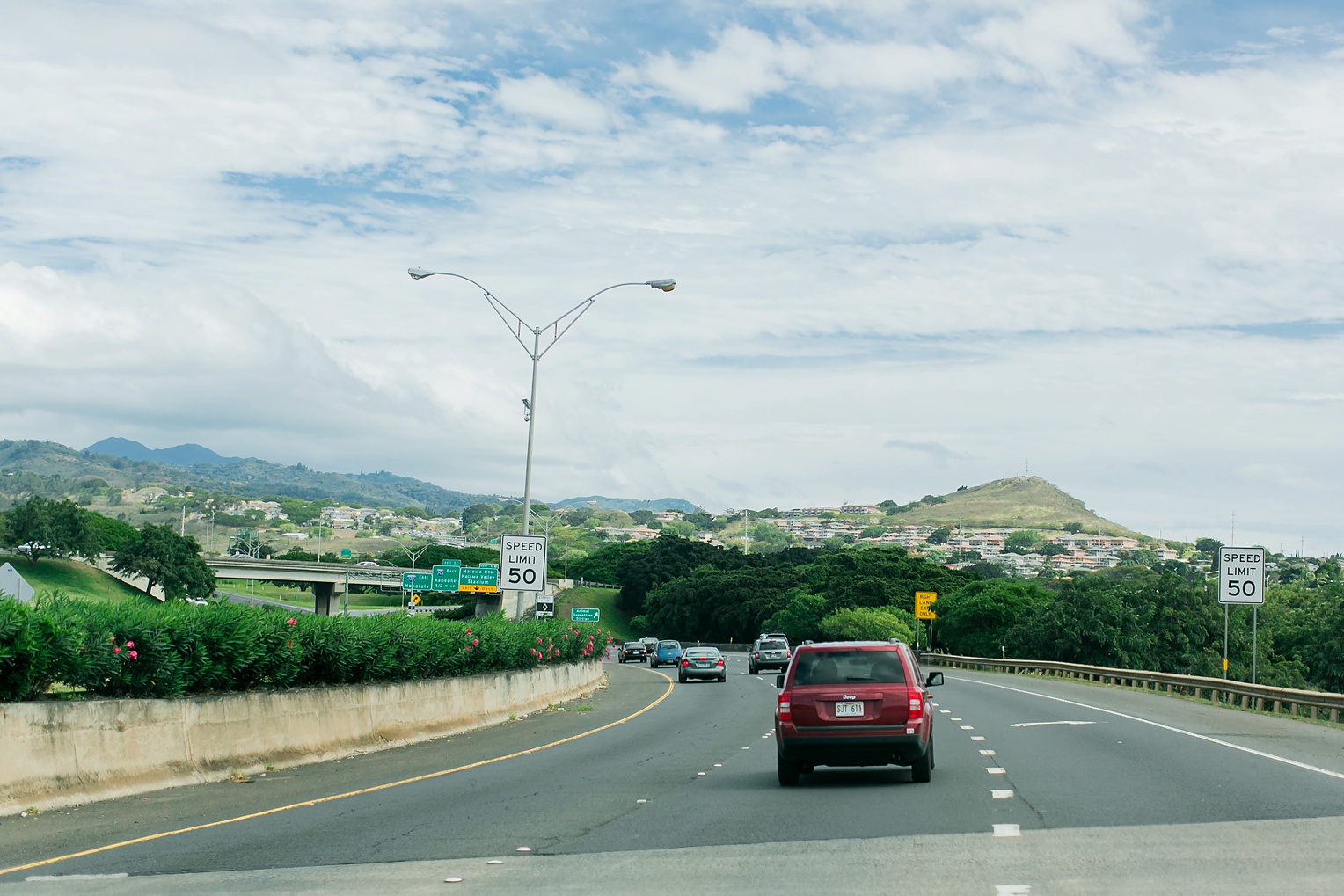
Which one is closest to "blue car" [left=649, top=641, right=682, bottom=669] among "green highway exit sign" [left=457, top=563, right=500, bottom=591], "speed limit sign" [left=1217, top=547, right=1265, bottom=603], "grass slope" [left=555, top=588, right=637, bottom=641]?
"green highway exit sign" [left=457, top=563, right=500, bottom=591]

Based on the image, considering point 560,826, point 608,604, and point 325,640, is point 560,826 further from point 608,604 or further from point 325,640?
point 608,604

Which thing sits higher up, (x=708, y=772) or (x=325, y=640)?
(x=325, y=640)

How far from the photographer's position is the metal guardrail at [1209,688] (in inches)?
1121

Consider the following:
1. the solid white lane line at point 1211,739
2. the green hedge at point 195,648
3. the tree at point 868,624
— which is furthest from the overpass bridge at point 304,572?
the green hedge at point 195,648

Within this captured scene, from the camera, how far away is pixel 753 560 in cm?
16375

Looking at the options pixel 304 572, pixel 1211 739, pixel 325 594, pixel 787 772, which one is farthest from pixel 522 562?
pixel 325 594

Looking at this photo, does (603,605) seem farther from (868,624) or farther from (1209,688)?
(1209,688)

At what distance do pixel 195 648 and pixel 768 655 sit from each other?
4487 centimetres

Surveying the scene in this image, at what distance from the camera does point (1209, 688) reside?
36.6m

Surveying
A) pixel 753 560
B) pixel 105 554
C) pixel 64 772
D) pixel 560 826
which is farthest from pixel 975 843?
pixel 753 560

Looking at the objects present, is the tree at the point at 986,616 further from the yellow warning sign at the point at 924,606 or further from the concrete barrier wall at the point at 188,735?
the concrete barrier wall at the point at 188,735

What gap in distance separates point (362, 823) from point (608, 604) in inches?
6189

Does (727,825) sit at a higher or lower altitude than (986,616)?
higher

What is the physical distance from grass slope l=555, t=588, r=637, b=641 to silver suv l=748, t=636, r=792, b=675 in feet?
309
